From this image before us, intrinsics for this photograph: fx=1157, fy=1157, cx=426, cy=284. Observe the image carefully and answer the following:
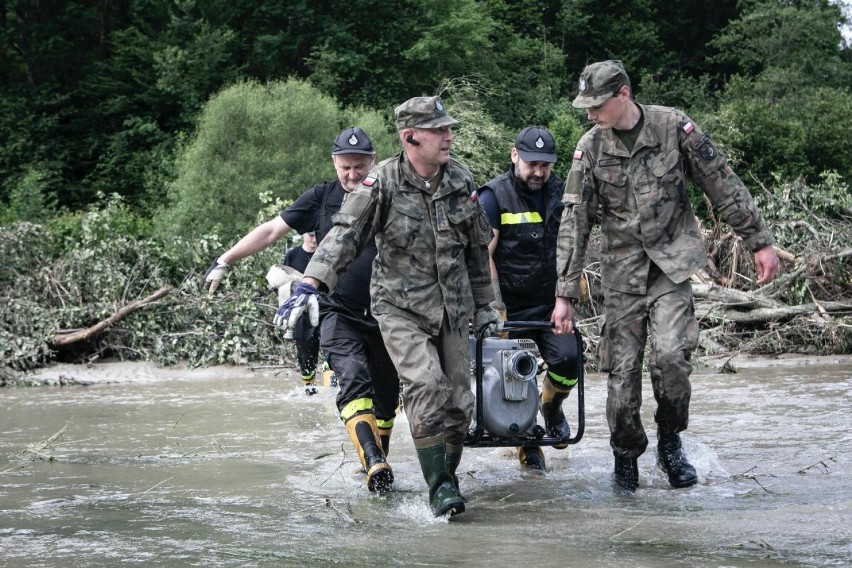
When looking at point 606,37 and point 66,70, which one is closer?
point 66,70

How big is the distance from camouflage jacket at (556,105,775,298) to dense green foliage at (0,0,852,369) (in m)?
7.22

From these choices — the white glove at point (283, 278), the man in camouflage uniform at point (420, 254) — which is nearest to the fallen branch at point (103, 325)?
the white glove at point (283, 278)

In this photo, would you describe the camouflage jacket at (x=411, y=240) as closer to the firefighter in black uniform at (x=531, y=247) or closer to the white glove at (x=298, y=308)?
the white glove at (x=298, y=308)

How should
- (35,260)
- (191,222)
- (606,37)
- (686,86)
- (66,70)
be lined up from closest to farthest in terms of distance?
1. (35,260)
2. (191,222)
3. (66,70)
4. (686,86)
5. (606,37)

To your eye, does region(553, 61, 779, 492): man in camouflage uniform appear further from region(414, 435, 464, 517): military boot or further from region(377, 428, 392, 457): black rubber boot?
region(377, 428, 392, 457): black rubber boot

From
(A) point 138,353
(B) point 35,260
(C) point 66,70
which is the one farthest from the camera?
(C) point 66,70

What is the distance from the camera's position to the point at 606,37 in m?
39.6

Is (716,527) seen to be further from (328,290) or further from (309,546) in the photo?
(328,290)

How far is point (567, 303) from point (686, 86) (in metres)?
30.8

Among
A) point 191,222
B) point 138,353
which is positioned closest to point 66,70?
point 191,222

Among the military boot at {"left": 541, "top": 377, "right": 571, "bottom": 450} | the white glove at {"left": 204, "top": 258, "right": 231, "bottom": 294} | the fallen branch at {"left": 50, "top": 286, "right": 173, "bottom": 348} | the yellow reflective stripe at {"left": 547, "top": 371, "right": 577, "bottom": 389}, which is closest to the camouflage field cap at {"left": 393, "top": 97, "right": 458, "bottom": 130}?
the white glove at {"left": 204, "top": 258, "right": 231, "bottom": 294}

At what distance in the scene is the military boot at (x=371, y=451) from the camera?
6.01 meters

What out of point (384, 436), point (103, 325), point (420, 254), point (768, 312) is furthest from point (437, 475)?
point (103, 325)

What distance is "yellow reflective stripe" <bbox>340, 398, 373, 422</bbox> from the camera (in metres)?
6.19
